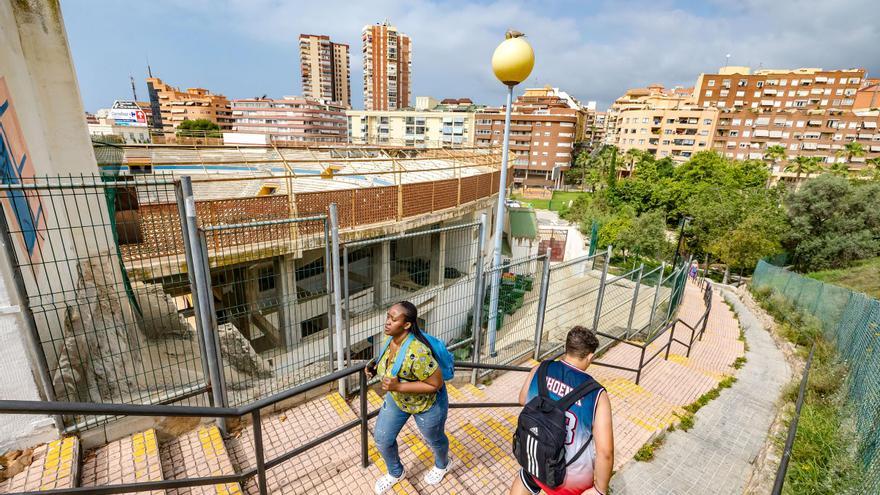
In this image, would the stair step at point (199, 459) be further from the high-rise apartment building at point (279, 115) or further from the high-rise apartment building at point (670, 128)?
the high-rise apartment building at point (279, 115)

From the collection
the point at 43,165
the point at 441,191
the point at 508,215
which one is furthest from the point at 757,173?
the point at 43,165

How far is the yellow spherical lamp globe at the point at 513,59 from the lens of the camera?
5316mm

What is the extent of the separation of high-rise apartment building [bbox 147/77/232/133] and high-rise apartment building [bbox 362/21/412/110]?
1466 inches

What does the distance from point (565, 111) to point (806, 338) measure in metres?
65.7

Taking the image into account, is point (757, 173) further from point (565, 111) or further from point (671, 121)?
point (565, 111)

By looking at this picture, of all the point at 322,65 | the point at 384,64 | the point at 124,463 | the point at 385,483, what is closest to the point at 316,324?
the point at 124,463

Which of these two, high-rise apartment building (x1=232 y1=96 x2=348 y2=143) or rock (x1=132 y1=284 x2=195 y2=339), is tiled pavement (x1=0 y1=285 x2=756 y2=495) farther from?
high-rise apartment building (x1=232 y1=96 x2=348 y2=143)

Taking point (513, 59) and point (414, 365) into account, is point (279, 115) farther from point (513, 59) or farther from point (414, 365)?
point (414, 365)

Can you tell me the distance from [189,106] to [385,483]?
10831cm

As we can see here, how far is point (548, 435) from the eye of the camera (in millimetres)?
2184

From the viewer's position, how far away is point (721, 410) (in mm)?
6430

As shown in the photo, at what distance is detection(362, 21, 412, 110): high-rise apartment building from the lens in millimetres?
103000

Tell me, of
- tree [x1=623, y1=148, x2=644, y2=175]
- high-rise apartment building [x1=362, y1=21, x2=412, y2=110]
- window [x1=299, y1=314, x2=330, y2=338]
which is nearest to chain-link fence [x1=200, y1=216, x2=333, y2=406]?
window [x1=299, y1=314, x2=330, y2=338]

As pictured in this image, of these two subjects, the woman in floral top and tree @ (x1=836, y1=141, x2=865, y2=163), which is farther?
tree @ (x1=836, y1=141, x2=865, y2=163)
